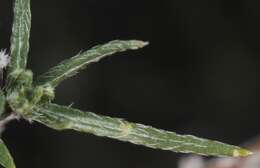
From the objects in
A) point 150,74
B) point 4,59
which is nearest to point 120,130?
point 4,59

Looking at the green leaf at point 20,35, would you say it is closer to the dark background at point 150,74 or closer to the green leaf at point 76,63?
the green leaf at point 76,63

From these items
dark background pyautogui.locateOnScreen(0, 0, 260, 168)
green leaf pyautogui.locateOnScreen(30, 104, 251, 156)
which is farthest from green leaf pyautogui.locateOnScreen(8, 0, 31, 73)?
dark background pyautogui.locateOnScreen(0, 0, 260, 168)

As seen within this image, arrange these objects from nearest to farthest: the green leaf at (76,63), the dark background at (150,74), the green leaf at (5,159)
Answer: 1. the green leaf at (5,159)
2. the green leaf at (76,63)
3. the dark background at (150,74)

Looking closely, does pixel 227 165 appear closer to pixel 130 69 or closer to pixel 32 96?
pixel 130 69

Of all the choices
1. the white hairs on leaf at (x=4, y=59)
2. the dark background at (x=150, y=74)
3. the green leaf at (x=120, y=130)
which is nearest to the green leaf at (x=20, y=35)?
the white hairs on leaf at (x=4, y=59)

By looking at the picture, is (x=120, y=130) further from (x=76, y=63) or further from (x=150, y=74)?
(x=150, y=74)

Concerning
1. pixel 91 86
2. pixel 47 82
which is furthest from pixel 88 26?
pixel 47 82

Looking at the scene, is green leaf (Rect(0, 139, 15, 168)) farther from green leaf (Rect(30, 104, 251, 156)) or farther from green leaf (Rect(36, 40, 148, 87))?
green leaf (Rect(36, 40, 148, 87))
